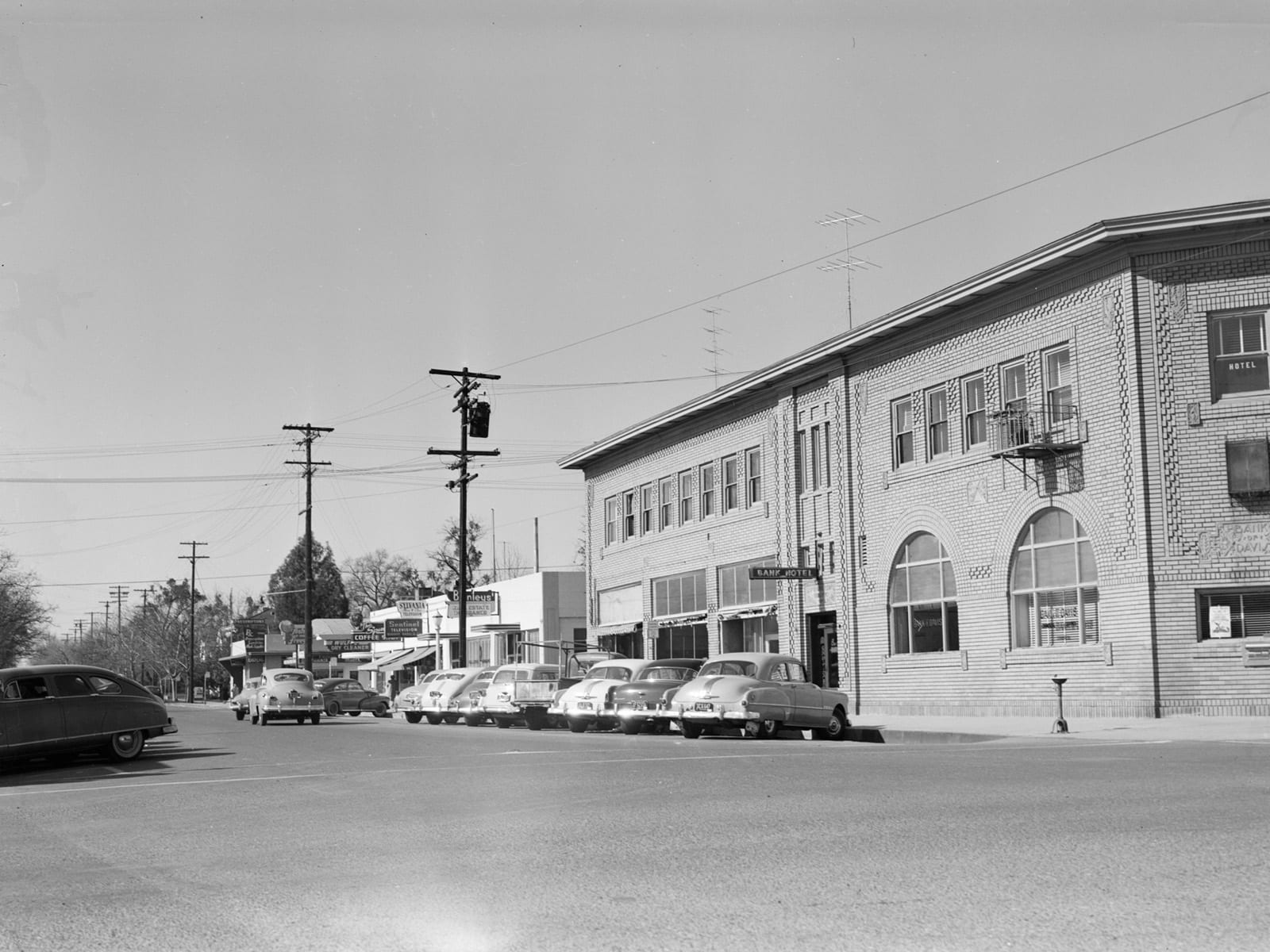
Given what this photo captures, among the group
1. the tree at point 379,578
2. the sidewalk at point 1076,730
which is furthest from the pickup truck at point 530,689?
the tree at point 379,578

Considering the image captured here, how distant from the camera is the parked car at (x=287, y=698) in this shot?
37.2 meters

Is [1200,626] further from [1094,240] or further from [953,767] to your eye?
[953,767]

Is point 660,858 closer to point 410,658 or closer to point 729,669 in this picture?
point 729,669

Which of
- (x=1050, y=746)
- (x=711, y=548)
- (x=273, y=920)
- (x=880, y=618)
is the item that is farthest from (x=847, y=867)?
(x=711, y=548)

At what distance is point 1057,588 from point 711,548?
50.7ft

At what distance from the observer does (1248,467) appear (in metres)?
26.9

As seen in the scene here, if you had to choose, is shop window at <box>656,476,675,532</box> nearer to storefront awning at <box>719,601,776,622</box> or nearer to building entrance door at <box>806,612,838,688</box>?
storefront awning at <box>719,601,776,622</box>

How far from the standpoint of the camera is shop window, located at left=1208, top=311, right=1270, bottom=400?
27.1m

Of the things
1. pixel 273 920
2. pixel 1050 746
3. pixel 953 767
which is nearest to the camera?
pixel 273 920

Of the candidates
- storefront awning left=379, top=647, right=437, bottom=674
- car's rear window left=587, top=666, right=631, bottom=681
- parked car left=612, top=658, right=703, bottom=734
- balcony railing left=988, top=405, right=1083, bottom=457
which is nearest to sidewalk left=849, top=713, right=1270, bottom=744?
parked car left=612, top=658, right=703, bottom=734

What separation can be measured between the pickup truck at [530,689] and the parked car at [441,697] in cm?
182

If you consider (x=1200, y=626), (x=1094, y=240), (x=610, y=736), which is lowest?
(x=610, y=736)

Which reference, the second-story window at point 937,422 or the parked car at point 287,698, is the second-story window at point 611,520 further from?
the second-story window at point 937,422

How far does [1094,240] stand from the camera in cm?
2778
